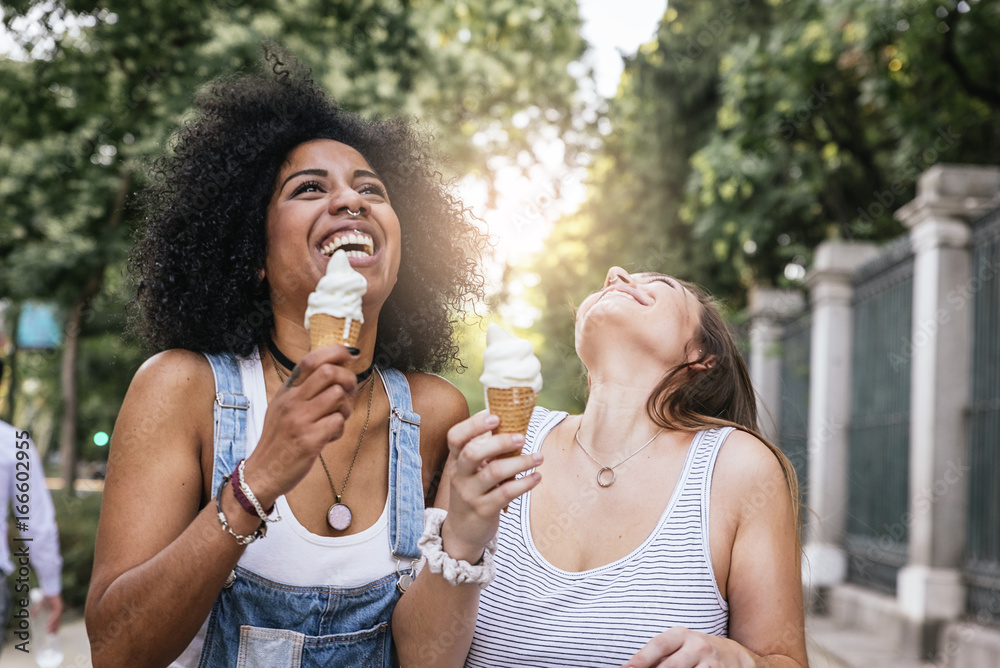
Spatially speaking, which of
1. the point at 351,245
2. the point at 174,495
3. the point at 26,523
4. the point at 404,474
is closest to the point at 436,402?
the point at 404,474

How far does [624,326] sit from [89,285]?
373 inches

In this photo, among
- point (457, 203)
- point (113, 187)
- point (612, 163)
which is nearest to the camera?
point (457, 203)

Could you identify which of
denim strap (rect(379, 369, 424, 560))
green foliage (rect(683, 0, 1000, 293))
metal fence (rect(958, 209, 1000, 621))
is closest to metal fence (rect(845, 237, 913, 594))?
metal fence (rect(958, 209, 1000, 621))

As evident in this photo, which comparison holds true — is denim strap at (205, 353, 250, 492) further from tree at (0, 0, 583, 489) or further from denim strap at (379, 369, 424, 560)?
tree at (0, 0, 583, 489)

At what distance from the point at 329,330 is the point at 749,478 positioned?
1.24m

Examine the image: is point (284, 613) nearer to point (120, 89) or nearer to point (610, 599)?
point (610, 599)

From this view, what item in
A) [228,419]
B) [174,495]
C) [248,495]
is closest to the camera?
[248,495]

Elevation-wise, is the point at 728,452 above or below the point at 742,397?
below

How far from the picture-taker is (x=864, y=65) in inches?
472

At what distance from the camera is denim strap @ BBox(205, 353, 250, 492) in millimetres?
2123

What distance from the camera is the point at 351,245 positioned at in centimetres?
226

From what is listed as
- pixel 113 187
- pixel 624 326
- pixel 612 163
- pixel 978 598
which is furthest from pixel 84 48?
pixel 612 163

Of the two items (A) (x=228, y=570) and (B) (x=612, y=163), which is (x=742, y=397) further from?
(B) (x=612, y=163)

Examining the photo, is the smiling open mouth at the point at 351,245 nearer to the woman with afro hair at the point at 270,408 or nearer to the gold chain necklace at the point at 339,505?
the woman with afro hair at the point at 270,408
